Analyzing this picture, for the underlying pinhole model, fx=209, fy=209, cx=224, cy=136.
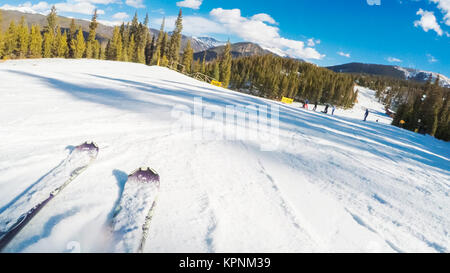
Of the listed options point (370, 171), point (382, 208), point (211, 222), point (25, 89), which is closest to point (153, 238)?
point (211, 222)

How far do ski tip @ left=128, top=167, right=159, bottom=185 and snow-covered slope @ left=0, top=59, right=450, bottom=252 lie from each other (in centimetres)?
17

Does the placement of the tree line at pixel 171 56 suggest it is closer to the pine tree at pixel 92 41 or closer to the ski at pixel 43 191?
the pine tree at pixel 92 41

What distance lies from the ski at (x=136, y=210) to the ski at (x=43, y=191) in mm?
735

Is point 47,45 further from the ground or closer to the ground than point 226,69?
closer to the ground

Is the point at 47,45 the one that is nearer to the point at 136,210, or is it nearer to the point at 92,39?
the point at 92,39

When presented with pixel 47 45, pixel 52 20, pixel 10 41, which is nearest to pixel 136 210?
pixel 47 45

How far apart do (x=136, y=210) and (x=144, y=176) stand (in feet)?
1.78

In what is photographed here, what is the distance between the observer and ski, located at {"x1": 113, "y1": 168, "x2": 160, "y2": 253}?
189 cm

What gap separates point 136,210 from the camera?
2.27 metres

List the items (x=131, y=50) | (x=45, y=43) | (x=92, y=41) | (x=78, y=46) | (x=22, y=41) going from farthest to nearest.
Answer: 1. (x=131, y=50)
2. (x=92, y=41)
3. (x=78, y=46)
4. (x=45, y=43)
5. (x=22, y=41)

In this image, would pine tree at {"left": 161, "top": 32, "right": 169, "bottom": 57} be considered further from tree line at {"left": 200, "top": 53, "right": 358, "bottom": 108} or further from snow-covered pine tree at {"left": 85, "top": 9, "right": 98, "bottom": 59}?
snow-covered pine tree at {"left": 85, "top": 9, "right": 98, "bottom": 59}

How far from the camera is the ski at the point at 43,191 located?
6.12 feet

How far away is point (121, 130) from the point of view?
4398 mm
